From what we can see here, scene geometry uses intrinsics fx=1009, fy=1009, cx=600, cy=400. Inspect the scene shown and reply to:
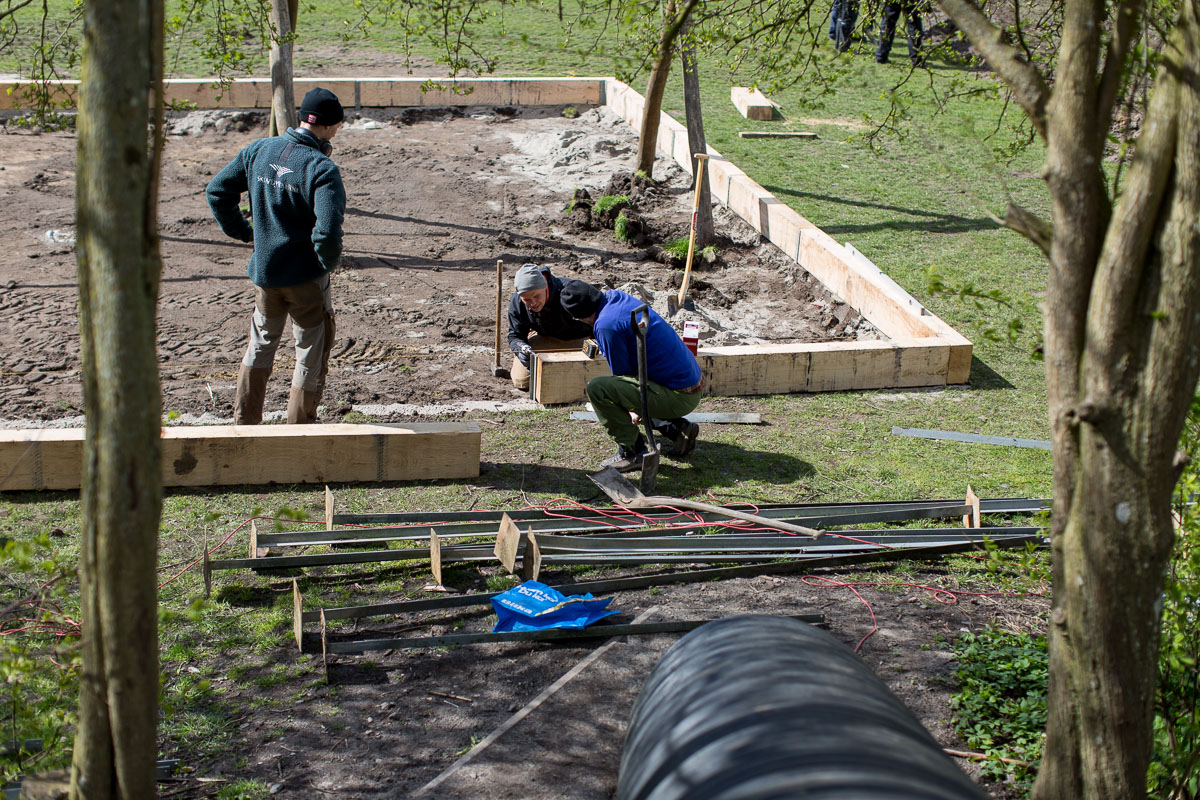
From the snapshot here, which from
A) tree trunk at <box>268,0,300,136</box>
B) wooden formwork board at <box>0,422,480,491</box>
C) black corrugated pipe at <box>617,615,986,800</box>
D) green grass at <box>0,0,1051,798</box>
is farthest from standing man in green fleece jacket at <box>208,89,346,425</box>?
black corrugated pipe at <box>617,615,986,800</box>

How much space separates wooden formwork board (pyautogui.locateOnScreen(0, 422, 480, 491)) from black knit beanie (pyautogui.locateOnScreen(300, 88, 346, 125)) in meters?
1.86

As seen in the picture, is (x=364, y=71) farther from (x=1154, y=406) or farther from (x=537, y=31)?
(x=1154, y=406)

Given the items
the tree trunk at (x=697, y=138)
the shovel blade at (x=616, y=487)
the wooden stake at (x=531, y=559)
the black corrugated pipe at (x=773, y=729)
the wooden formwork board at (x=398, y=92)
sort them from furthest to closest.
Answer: the wooden formwork board at (x=398, y=92), the tree trunk at (x=697, y=138), the shovel blade at (x=616, y=487), the wooden stake at (x=531, y=559), the black corrugated pipe at (x=773, y=729)

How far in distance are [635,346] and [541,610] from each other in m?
2.35

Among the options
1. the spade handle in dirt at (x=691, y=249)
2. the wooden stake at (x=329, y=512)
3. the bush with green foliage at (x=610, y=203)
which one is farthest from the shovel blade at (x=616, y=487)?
the bush with green foliage at (x=610, y=203)

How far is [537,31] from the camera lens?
22.0 metres

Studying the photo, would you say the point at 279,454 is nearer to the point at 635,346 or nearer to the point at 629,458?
the point at 629,458

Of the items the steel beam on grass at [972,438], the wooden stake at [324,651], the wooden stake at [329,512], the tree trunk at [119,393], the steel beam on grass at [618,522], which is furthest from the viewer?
the steel beam on grass at [972,438]

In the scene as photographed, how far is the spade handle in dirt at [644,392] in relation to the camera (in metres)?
6.16

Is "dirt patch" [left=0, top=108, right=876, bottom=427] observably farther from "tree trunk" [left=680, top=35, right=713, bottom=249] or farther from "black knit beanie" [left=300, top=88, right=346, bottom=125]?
"black knit beanie" [left=300, top=88, right=346, bottom=125]

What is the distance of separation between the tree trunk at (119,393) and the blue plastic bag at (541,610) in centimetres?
226

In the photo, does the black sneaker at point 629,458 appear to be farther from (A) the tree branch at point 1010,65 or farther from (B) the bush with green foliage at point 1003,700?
(A) the tree branch at point 1010,65

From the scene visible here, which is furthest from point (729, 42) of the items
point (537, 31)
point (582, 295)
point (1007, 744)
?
point (537, 31)

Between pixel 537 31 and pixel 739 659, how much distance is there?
68.9 feet
